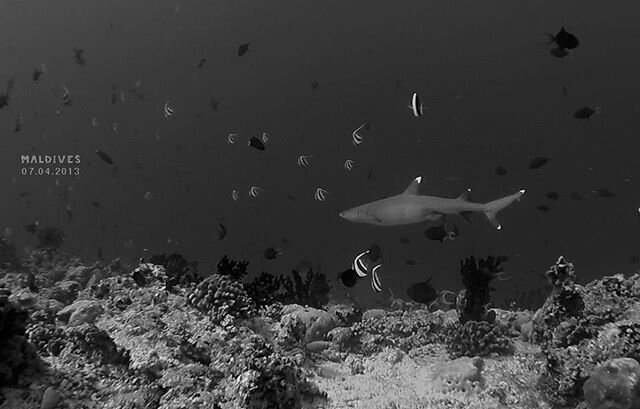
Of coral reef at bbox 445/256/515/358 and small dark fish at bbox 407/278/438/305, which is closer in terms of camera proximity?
coral reef at bbox 445/256/515/358

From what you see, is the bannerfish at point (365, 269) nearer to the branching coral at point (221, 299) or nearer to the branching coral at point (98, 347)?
the branching coral at point (221, 299)

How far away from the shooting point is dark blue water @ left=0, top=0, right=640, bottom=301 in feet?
228

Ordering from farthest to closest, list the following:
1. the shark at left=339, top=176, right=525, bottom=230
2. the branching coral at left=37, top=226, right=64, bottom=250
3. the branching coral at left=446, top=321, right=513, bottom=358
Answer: the branching coral at left=37, top=226, right=64, bottom=250, the shark at left=339, top=176, right=525, bottom=230, the branching coral at left=446, top=321, right=513, bottom=358

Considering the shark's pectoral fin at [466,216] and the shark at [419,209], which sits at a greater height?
the shark at [419,209]

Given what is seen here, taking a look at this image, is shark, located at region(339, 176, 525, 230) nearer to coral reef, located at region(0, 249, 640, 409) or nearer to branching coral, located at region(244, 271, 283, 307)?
coral reef, located at region(0, 249, 640, 409)

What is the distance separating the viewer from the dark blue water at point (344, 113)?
6962cm

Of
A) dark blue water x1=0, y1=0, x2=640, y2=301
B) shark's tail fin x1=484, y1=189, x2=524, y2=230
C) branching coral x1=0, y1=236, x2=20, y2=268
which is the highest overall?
dark blue water x1=0, y1=0, x2=640, y2=301

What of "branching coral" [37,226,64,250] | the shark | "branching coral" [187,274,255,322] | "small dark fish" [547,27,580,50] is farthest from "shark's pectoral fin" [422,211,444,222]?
"branching coral" [37,226,64,250]

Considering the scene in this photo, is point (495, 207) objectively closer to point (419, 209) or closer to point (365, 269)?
point (419, 209)

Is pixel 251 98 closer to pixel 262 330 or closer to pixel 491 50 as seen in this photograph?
pixel 491 50

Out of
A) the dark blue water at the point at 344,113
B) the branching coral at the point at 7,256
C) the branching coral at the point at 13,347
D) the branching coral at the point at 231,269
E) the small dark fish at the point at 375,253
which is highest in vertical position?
the dark blue water at the point at 344,113

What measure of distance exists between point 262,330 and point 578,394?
3785 mm

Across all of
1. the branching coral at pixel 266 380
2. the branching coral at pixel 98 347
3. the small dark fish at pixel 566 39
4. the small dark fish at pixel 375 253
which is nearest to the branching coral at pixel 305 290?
the small dark fish at pixel 375 253

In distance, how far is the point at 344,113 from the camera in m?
86.4
